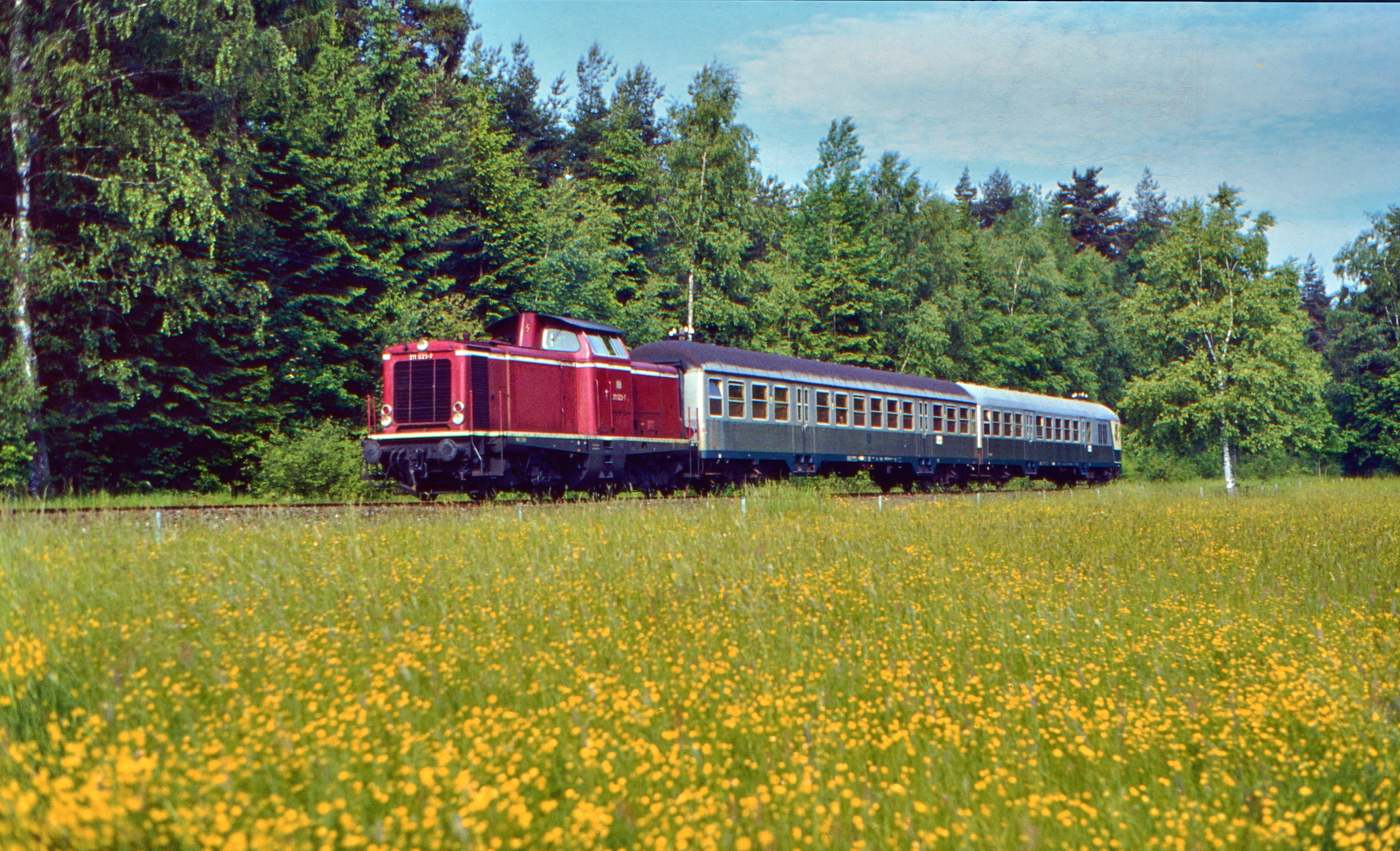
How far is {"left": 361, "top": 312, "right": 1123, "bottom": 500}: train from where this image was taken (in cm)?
1841

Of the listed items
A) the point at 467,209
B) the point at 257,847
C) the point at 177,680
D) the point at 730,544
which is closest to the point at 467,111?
the point at 467,209

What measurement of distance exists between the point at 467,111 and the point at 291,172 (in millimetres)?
11920

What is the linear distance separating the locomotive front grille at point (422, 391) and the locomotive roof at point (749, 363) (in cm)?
620

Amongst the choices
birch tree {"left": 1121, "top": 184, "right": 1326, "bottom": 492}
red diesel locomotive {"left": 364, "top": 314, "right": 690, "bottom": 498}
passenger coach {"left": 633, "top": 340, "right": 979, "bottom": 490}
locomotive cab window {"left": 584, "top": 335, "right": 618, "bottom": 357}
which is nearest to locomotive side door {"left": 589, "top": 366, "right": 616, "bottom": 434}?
red diesel locomotive {"left": 364, "top": 314, "right": 690, "bottom": 498}

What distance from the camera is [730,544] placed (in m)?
11.0

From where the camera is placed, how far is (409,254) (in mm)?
31766

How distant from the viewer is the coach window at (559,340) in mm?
20219

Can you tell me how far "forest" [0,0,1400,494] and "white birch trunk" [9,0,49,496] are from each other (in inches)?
2.3

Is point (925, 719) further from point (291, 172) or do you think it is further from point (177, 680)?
point (291, 172)

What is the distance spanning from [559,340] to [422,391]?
3061mm

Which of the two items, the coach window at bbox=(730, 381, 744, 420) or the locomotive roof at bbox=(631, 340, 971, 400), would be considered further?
the coach window at bbox=(730, 381, 744, 420)

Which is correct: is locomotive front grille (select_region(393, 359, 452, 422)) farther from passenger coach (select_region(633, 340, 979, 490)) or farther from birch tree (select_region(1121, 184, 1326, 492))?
birch tree (select_region(1121, 184, 1326, 492))

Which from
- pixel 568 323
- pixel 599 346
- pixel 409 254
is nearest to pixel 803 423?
pixel 599 346

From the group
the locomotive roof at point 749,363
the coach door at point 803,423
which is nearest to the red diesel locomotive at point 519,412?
the locomotive roof at point 749,363
